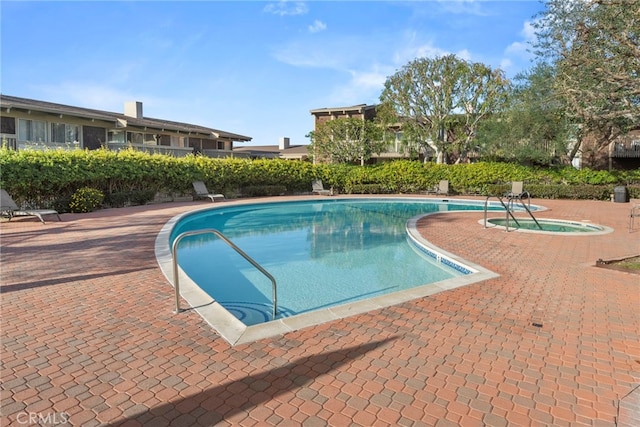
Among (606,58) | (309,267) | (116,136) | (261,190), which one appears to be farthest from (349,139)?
(309,267)

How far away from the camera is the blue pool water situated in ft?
22.3

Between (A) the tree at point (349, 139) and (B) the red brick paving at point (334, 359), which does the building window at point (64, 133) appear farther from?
(B) the red brick paving at point (334, 359)

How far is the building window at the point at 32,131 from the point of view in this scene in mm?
19797

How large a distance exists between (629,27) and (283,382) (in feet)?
27.8

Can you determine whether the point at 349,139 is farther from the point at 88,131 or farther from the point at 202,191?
the point at 88,131

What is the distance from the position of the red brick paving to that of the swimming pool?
0.46m

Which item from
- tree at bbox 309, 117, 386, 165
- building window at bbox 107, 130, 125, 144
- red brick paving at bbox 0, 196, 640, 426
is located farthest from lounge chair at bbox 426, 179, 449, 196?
building window at bbox 107, 130, 125, 144

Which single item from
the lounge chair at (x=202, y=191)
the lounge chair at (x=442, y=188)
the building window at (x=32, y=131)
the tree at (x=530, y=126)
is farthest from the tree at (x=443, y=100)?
the building window at (x=32, y=131)

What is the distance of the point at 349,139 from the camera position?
97.5ft

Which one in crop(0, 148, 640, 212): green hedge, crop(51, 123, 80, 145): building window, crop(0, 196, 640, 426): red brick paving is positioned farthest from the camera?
crop(51, 123, 80, 145): building window

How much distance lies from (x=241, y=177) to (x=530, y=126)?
18.7m

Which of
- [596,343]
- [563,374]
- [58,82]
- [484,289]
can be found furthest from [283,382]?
[58,82]

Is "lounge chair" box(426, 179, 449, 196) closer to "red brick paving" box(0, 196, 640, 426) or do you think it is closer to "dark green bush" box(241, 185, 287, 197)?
"dark green bush" box(241, 185, 287, 197)
